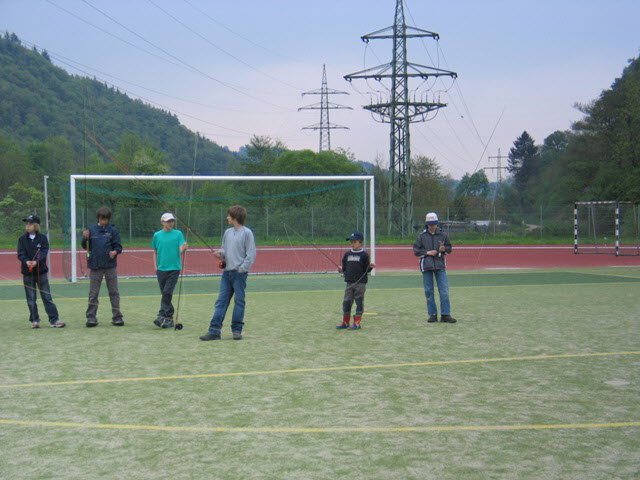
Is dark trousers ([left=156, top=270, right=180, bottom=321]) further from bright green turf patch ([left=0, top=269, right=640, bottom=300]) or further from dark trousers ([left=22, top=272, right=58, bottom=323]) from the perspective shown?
bright green turf patch ([left=0, top=269, right=640, bottom=300])

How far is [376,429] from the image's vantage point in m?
5.60

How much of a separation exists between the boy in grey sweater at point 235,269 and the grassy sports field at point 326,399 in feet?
1.20

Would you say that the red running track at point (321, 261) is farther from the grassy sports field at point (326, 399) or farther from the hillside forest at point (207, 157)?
the grassy sports field at point (326, 399)

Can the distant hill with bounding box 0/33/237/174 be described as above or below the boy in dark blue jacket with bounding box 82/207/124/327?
above

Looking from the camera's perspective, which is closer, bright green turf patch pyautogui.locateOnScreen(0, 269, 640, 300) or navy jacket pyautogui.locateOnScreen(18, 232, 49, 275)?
navy jacket pyautogui.locateOnScreen(18, 232, 49, 275)

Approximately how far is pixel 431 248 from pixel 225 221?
15531 millimetres

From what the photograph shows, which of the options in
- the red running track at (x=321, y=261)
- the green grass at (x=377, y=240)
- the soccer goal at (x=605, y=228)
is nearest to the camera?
the red running track at (x=321, y=261)

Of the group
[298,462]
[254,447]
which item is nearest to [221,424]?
[254,447]

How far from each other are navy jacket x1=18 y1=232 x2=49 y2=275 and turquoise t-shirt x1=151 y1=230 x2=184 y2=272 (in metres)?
1.72

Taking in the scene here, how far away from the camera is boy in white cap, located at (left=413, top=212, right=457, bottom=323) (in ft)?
38.3

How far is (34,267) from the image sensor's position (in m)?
10.9

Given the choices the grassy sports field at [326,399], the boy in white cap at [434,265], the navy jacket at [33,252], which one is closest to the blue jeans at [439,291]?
the boy in white cap at [434,265]

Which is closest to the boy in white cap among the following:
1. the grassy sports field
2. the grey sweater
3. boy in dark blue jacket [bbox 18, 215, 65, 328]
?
the grassy sports field

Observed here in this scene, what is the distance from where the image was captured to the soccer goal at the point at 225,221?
24.5 metres
